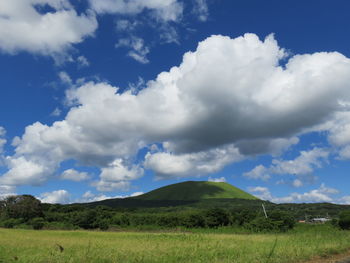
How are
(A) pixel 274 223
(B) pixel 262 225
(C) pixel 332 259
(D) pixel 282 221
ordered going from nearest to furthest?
1. (C) pixel 332 259
2. (A) pixel 274 223
3. (D) pixel 282 221
4. (B) pixel 262 225

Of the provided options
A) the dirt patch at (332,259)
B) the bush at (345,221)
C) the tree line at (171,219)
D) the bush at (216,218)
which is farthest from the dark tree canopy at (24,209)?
the dirt patch at (332,259)

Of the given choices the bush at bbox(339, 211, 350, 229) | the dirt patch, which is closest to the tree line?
the bush at bbox(339, 211, 350, 229)

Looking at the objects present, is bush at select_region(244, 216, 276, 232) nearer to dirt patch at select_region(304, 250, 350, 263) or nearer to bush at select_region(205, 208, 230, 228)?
bush at select_region(205, 208, 230, 228)

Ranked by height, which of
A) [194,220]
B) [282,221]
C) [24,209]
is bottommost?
[282,221]

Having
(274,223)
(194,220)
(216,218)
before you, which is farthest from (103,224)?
(274,223)

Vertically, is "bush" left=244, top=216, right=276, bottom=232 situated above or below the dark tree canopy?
below

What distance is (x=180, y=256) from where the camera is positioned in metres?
24.4

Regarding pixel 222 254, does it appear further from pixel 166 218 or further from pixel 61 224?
pixel 61 224

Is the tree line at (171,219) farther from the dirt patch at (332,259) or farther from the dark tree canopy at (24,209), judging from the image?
the dirt patch at (332,259)

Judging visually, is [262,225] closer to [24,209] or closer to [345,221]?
[345,221]

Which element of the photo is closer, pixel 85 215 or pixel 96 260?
pixel 96 260

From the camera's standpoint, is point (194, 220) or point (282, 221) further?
point (194, 220)

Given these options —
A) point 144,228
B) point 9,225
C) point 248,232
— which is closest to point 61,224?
point 9,225

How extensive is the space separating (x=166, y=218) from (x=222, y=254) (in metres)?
63.0
